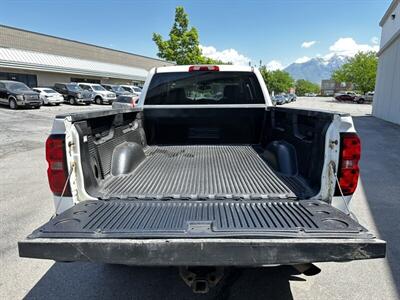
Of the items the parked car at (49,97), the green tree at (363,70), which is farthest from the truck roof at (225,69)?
Result: the green tree at (363,70)

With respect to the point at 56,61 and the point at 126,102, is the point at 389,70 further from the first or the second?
the point at 56,61

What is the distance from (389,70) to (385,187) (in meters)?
17.0

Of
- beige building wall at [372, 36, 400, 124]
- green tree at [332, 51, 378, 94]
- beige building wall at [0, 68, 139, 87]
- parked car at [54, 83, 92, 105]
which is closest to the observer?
beige building wall at [372, 36, 400, 124]

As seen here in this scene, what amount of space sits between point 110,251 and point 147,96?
3093 mm

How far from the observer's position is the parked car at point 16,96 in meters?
21.2

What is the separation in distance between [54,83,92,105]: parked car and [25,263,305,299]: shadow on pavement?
26.9 meters

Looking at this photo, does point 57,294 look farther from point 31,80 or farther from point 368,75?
point 368,75

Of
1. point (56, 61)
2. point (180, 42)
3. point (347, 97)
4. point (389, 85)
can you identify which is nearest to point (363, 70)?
point (347, 97)

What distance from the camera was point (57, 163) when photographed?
238cm

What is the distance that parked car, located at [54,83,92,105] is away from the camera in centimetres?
2767

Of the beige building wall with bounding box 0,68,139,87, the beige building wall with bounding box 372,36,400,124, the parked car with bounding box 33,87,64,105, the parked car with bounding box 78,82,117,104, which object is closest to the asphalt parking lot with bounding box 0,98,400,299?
the beige building wall with bounding box 372,36,400,124

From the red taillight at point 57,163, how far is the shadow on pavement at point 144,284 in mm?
1088

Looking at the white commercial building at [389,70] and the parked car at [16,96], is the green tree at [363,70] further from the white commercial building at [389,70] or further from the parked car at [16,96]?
the parked car at [16,96]

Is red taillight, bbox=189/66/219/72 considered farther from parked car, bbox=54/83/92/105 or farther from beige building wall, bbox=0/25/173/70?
beige building wall, bbox=0/25/173/70
